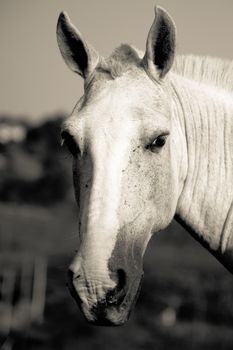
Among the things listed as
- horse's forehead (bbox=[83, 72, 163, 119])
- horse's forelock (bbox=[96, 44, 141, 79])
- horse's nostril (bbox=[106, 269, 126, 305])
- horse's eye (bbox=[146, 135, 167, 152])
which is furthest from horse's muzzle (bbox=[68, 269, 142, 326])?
horse's forelock (bbox=[96, 44, 141, 79])

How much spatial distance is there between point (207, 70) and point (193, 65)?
129mm

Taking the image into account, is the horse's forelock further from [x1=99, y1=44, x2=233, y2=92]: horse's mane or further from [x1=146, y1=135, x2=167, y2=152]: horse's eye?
[x1=146, y1=135, x2=167, y2=152]: horse's eye

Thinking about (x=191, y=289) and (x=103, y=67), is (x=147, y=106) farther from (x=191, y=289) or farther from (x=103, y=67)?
(x=191, y=289)

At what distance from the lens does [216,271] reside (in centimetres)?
3922

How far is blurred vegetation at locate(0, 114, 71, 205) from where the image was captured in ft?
243

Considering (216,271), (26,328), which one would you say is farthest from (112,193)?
(216,271)

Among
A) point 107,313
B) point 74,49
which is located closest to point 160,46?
point 74,49

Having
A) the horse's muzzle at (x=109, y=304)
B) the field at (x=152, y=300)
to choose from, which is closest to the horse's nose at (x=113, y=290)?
the horse's muzzle at (x=109, y=304)

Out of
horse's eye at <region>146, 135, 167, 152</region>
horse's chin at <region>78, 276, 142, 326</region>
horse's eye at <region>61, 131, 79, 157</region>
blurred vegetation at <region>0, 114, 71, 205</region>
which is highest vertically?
horse's eye at <region>146, 135, 167, 152</region>

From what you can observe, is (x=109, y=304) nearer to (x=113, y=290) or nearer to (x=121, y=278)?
(x=113, y=290)

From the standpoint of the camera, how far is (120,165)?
5.71 m

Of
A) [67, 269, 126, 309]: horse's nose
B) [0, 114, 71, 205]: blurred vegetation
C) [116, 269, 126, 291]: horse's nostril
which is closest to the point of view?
[67, 269, 126, 309]: horse's nose

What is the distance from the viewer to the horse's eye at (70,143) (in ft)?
19.7

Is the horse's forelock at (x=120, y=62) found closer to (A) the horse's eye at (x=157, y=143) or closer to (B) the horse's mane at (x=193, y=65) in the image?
(B) the horse's mane at (x=193, y=65)
